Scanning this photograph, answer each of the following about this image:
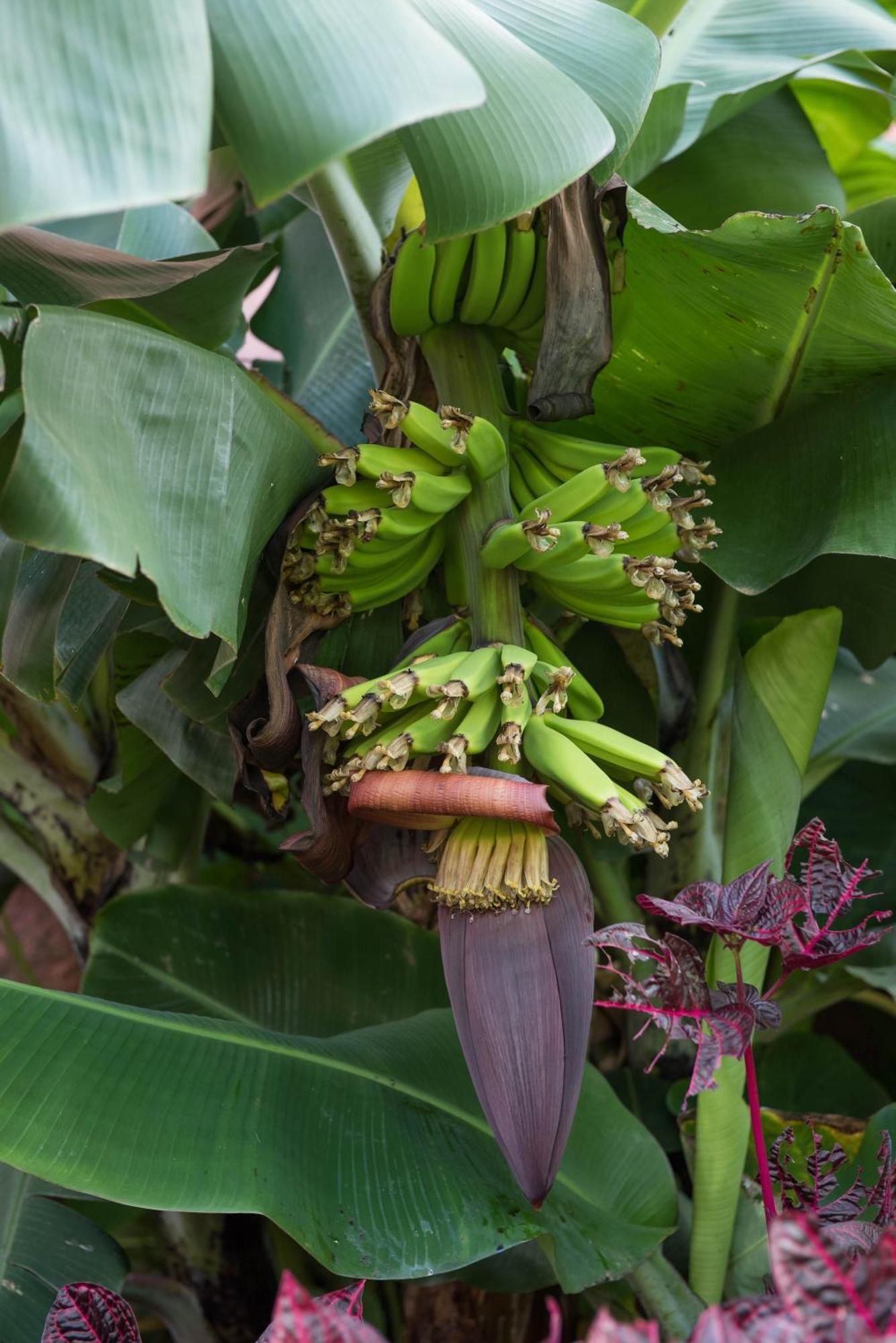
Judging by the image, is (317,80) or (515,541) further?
(515,541)

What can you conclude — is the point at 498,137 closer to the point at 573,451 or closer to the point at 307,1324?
the point at 573,451

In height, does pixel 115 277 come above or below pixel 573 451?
above

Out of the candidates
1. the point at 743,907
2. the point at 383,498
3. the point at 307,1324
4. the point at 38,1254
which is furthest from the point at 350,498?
the point at 38,1254

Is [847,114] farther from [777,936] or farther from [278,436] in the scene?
[777,936]

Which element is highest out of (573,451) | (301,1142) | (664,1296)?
(573,451)

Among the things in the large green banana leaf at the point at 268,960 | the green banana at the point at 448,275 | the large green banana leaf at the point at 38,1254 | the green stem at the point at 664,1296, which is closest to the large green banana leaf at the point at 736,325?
the green banana at the point at 448,275

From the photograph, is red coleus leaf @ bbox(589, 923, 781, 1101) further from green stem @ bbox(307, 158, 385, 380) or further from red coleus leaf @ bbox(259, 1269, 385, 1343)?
green stem @ bbox(307, 158, 385, 380)

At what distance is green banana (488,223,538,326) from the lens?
2.16 ft

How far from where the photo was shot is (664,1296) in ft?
2.44

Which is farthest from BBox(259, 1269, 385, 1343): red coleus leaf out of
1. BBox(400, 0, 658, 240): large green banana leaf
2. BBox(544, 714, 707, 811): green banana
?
BBox(400, 0, 658, 240): large green banana leaf

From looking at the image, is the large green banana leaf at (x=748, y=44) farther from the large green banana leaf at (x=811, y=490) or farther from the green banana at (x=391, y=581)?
the green banana at (x=391, y=581)

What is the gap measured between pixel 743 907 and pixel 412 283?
0.43m

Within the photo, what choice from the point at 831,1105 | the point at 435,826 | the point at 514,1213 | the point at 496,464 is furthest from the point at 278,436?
the point at 831,1105

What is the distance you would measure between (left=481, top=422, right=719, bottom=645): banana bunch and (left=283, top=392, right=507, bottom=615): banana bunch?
4 centimetres
